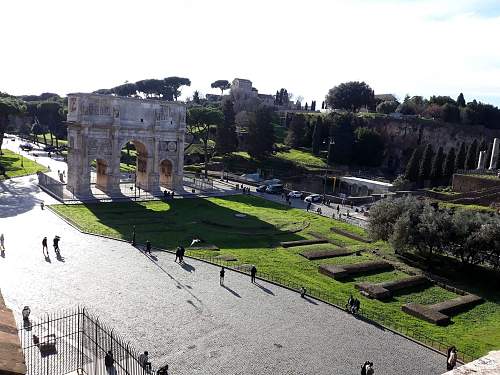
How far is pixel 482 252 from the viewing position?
29703 millimetres

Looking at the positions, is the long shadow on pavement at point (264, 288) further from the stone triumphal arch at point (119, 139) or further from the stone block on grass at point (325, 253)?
the stone triumphal arch at point (119, 139)

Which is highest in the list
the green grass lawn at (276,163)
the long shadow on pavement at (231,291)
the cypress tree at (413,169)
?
the cypress tree at (413,169)

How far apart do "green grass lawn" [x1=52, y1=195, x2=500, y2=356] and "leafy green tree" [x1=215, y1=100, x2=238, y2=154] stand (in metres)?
22.6

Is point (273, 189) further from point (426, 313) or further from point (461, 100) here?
point (461, 100)

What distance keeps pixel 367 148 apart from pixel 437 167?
741 inches

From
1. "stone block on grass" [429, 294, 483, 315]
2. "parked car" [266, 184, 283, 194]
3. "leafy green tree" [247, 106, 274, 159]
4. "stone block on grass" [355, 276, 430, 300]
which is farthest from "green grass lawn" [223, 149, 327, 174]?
"stone block on grass" [429, 294, 483, 315]

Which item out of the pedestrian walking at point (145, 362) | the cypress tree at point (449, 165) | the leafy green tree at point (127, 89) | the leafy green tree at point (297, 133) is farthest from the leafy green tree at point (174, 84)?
the pedestrian walking at point (145, 362)

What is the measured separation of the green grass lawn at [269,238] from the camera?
22.4 m

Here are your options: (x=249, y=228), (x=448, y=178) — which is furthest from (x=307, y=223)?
(x=448, y=178)

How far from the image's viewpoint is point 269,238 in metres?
35.7

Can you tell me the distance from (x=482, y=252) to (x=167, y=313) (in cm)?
Answer: 2018

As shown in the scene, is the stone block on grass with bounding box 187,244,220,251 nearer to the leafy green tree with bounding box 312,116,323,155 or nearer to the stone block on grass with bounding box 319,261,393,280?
the stone block on grass with bounding box 319,261,393,280

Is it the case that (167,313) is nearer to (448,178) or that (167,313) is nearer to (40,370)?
(40,370)

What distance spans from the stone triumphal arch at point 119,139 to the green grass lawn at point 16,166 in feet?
42.3
